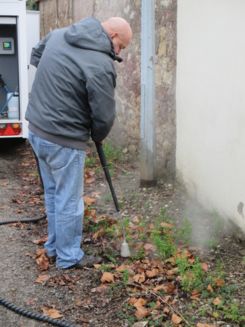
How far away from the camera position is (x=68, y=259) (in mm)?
4594

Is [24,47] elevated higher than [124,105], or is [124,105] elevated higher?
[24,47]

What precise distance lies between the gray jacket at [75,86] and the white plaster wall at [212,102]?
120 centimetres

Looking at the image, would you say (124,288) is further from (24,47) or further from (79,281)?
(24,47)

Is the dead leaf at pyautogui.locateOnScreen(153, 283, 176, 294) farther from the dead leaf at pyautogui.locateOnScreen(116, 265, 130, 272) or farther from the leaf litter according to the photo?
the dead leaf at pyautogui.locateOnScreen(116, 265, 130, 272)

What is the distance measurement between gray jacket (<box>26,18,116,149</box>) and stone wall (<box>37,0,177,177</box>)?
7.13 feet

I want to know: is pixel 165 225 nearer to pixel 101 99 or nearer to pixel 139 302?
pixel 139 302

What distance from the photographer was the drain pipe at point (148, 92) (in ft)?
19.9

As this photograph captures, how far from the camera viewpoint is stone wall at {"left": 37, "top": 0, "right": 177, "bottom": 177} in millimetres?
6363

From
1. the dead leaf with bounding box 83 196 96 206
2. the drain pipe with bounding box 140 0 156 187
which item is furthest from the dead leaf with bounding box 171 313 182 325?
the drain pipe with bounding box 140 0 156 187

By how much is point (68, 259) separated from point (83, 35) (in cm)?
184

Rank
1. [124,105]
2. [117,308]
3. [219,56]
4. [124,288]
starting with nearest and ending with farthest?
1. [117,308]
2. [124,288]
3. [219,56]
4. [124,105]

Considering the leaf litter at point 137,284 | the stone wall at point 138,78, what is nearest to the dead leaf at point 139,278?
the leaf litter at point 137,284

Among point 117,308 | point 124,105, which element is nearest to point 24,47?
point 124,105

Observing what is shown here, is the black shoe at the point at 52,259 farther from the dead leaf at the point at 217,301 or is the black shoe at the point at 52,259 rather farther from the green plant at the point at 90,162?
the green plant at the point at 90,162
